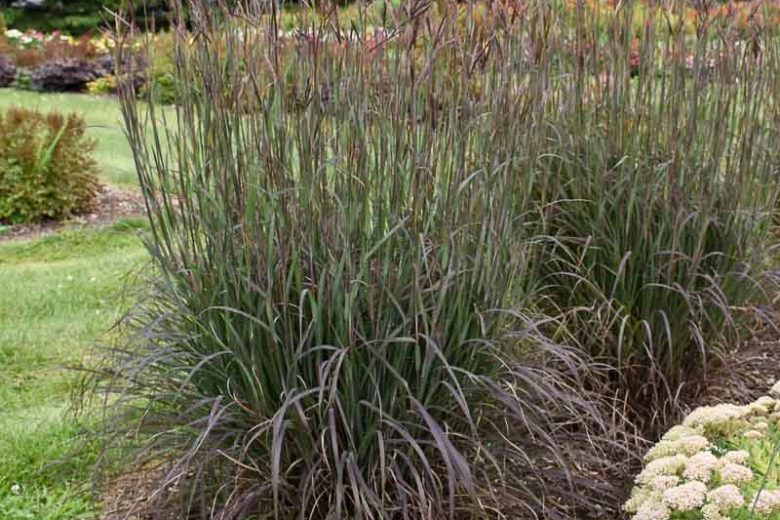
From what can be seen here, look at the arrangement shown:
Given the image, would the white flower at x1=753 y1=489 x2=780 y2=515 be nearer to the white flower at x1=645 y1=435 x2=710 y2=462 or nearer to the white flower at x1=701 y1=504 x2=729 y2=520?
the white flower at x1=701 y1=504 x2=729 y2=520

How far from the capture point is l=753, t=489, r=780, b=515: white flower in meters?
2.42

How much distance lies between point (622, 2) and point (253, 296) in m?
1.75

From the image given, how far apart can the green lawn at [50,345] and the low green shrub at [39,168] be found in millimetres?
504

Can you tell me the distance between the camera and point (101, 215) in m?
8.02

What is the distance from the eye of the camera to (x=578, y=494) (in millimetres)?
2889

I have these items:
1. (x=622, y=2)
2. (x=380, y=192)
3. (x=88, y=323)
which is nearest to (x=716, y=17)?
(x=622, y=2)

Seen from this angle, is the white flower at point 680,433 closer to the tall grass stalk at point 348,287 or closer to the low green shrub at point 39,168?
the tall grass stalk at point 348,287

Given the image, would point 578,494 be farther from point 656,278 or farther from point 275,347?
point 275,347

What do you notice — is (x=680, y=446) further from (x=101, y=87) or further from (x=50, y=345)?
(x=101, y=87)

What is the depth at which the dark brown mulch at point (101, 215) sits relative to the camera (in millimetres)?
7555

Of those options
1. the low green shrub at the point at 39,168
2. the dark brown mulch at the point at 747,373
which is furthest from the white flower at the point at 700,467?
the low green shrub at the point at 39,168

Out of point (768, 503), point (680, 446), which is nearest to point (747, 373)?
point (680, 446)

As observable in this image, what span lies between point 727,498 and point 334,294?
44.3 inches

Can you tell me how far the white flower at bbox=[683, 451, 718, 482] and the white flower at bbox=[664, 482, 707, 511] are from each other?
2.2 inches
